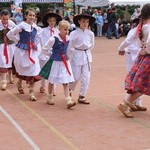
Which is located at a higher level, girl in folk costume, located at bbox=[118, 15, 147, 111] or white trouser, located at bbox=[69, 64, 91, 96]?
girl in folk costume, located at bbox=[118, 15, 147, 111]

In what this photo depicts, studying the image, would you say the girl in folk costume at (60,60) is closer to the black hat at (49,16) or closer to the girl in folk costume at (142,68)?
the black hat at (49,16)

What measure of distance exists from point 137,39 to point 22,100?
8.27 feet

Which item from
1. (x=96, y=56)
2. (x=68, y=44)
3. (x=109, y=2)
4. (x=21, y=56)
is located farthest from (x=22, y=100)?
(x=109, y=2)

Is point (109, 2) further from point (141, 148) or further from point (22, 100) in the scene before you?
point (141, 148)

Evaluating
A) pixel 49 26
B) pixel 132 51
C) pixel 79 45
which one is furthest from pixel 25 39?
pixel 132 51

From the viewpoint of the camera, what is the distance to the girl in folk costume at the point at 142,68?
618 cm

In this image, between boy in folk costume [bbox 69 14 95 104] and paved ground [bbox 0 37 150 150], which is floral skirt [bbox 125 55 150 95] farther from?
boy in folk costume [bbox 69 14 95 104]

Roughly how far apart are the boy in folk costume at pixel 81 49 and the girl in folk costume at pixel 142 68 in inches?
47.1

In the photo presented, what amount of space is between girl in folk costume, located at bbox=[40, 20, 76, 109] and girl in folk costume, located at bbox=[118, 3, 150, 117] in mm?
1209

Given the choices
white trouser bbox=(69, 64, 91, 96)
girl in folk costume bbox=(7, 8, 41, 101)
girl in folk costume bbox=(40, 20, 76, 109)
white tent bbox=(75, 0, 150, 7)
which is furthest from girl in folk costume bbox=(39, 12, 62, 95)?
white tent bbox=(75, 0, 150, 7)

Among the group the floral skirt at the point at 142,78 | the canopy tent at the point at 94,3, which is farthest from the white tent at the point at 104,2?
the floral skirt at the point at 142,78

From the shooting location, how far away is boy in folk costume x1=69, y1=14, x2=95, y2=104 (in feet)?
24.1

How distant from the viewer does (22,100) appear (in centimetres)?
774

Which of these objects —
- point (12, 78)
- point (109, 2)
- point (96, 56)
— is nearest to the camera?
point (12, 78)
